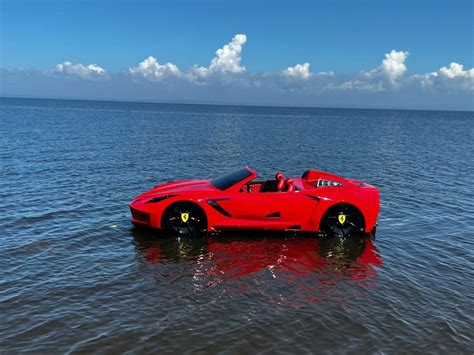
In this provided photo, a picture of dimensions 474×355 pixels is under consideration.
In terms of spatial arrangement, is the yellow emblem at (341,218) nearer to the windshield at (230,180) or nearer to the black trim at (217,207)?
the windshield at (230,180)

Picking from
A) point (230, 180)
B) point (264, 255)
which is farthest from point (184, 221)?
point (264, 255)

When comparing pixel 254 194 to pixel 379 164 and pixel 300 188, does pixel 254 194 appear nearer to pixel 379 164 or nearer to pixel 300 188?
pixel 300 188

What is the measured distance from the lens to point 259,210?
10.7 metres

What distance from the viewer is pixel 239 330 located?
20.9 feet

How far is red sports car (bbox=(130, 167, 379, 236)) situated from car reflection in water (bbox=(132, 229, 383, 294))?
1.10ft

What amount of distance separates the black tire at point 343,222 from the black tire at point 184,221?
3.19 m

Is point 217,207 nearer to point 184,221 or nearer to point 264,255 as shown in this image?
point 184,221

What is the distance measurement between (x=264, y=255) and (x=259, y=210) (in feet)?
4.55

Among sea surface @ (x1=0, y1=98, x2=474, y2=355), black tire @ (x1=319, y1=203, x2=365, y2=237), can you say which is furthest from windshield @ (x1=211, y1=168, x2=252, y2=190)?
black tire @ (x1=319, y1=203, x2=365, y2=237)

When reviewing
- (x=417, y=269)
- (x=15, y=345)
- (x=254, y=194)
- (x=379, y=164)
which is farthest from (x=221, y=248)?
(x=379, y=164)

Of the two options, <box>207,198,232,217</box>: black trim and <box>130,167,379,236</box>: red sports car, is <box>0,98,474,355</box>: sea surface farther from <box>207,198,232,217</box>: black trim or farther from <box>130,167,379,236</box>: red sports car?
<box>207,198,232,217</box>: black trim

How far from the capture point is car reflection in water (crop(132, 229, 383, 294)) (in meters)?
8.70

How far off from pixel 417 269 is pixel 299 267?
2.59 meters

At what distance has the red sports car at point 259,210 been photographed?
10.7 meters
